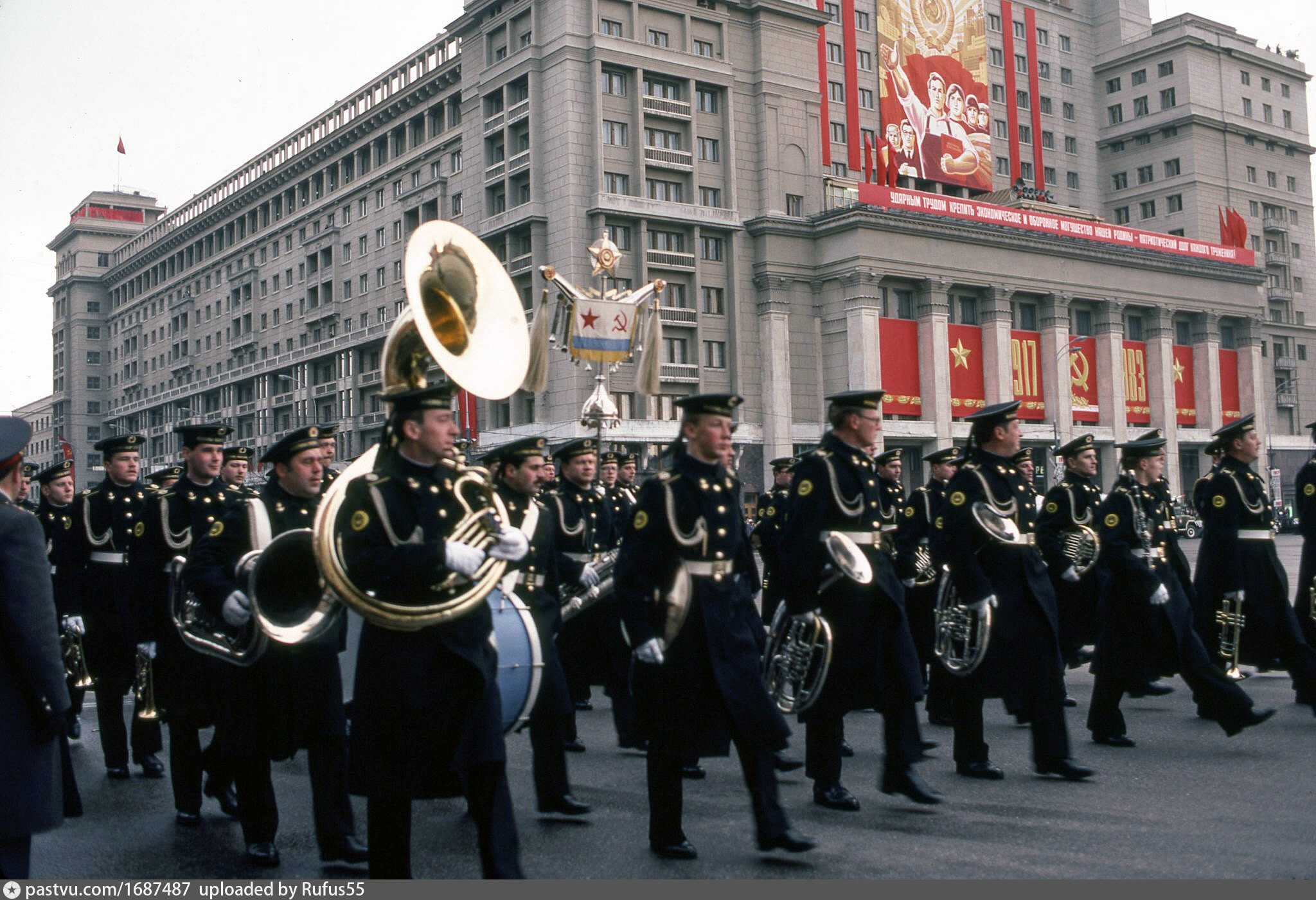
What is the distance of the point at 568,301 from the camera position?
24766 millimetres

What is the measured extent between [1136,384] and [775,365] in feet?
71.2

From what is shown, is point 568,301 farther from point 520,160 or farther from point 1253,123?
point 1253,123

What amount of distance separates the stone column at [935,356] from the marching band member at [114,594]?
165 ft

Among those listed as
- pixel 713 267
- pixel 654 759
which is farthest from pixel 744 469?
pixel 654 759

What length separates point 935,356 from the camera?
188 ft

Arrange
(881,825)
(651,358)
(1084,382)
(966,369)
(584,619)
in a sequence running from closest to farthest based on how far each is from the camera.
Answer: (881,825) → (584,619) → (651,358) → (966,369) → (1084,382)

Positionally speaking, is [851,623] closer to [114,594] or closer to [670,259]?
[114,594]

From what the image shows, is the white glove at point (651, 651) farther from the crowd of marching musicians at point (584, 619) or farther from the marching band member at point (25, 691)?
the marching band member at point (25, 691)

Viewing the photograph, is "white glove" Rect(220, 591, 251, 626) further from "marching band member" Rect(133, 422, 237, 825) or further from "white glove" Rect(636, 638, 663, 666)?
"white glove" Rect(636, 638, 663, 666)

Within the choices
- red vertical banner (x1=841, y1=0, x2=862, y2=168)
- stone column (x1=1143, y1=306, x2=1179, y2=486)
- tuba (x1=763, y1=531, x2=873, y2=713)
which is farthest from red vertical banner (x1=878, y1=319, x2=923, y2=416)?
tuba (x1=763, y1=531, x2=873, y2=713)

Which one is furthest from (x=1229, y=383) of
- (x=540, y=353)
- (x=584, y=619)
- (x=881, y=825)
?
(x=881, y=825)

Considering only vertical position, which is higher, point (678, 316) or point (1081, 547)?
point (678, 316)

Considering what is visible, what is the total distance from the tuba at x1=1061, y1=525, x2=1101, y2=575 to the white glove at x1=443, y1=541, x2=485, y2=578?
21.3 feet

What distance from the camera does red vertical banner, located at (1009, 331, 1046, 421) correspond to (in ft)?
199
